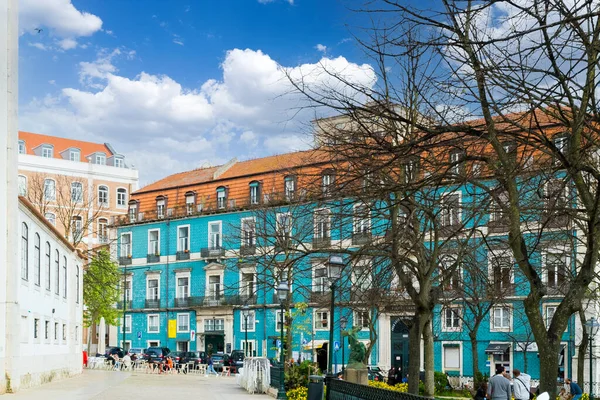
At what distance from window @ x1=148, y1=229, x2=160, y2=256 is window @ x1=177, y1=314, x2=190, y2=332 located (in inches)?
220

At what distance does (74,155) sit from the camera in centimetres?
9088

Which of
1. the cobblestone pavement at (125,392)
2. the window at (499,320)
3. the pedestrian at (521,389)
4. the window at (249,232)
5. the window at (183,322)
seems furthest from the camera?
the window at (183,322)

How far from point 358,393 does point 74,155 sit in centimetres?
8120

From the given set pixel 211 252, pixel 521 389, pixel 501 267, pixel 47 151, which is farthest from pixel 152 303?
pixel 521 389

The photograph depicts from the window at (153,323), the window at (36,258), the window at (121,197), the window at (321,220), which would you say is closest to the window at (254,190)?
the window at (153,323)

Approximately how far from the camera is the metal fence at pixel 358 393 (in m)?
10.6

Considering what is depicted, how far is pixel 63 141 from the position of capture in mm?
92750

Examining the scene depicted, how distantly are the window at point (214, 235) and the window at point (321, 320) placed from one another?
9.60 meters

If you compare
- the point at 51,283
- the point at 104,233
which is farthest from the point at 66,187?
the point at 51,283

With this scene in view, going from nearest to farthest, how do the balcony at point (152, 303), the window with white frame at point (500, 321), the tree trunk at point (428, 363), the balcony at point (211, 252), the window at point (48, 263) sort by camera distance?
1. the tree trunk at point (428, 363)
2. the window at point (48, 263)
3. the window with white frame at point (500, 321)
4. the balcony at point (211, 252)
5. the balcony at point (152, 303)

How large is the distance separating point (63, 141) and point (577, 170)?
286 feet

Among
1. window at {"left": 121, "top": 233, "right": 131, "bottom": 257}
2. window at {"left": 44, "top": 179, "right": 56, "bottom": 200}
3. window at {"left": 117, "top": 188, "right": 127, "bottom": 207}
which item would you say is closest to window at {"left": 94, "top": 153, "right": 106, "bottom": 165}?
window at {"left": 117, "top": 188, "right": 127, "bottom": 207}

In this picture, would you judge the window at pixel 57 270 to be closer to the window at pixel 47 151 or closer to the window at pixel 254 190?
the window at pixel 254 190

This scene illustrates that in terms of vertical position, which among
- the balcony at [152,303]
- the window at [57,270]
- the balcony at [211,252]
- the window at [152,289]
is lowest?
the balcony at [152,303]
